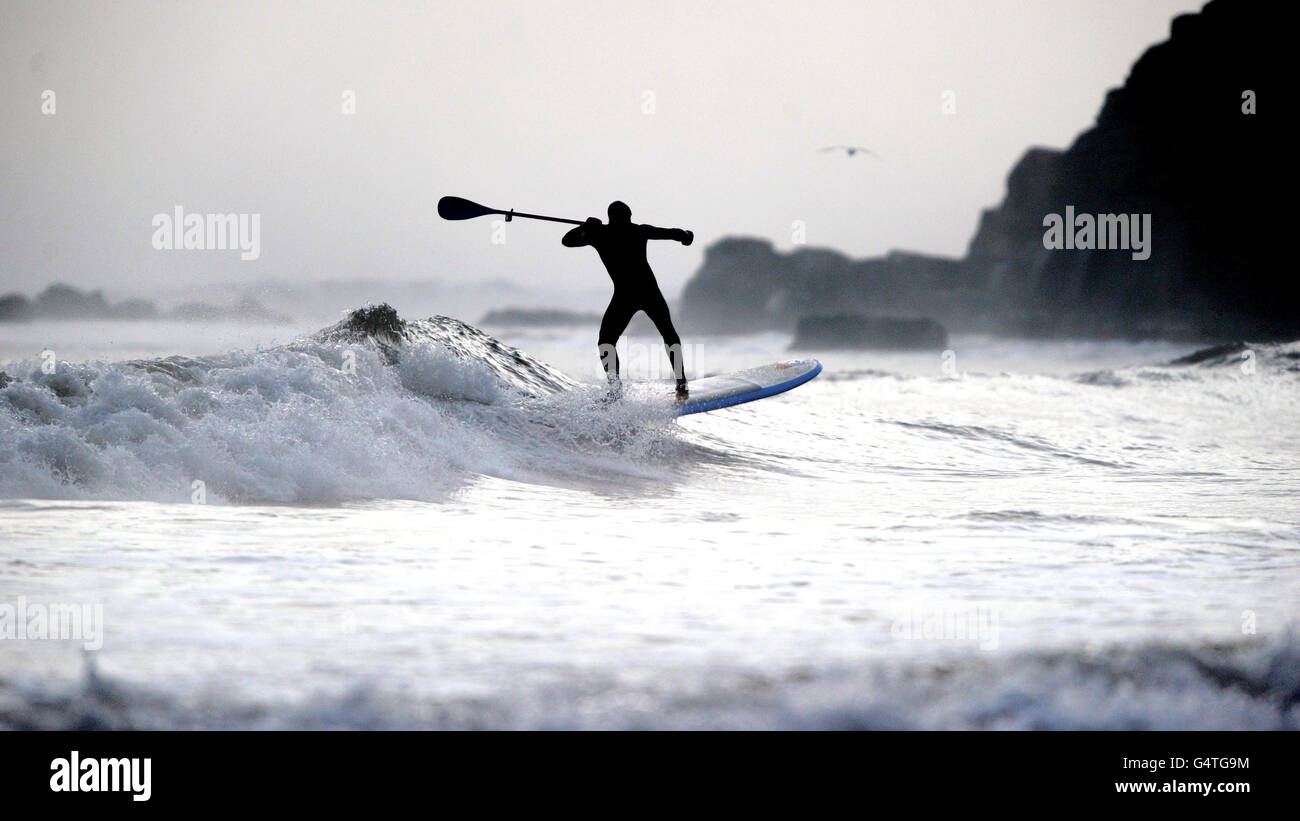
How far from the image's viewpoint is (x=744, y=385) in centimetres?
973

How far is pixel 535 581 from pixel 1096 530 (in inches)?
125

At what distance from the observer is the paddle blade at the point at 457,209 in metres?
8.83

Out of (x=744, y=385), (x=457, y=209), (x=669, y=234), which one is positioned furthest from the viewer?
(x=744, y=385)

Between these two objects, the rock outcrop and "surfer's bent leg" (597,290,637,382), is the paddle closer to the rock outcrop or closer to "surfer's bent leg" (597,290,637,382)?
"surfer's bent leg" (597,290,637,382)

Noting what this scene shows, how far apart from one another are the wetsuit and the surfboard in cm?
99

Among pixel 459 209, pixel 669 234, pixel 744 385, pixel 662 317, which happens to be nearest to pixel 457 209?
pixel 459 209

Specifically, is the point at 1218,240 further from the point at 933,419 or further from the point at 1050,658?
the point at 1050,658

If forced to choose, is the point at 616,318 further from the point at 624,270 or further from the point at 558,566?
the point at 558,566

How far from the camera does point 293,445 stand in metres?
6.32

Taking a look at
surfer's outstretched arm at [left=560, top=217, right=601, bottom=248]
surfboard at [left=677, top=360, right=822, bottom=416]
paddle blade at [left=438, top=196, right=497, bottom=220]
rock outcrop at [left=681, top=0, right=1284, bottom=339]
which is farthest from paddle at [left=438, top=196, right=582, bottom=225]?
rock outcrop at [left=681, top=0, right=1284, bottom=339]

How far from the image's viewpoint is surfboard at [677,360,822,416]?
909 centimetres

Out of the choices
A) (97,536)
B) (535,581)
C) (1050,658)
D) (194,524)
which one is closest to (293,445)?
(194,524)

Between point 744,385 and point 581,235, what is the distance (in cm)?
247

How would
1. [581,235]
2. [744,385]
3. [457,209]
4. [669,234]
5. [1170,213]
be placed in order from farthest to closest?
[1170,213]
[744,385]
[457,209]
[669,234]
[581,235]
